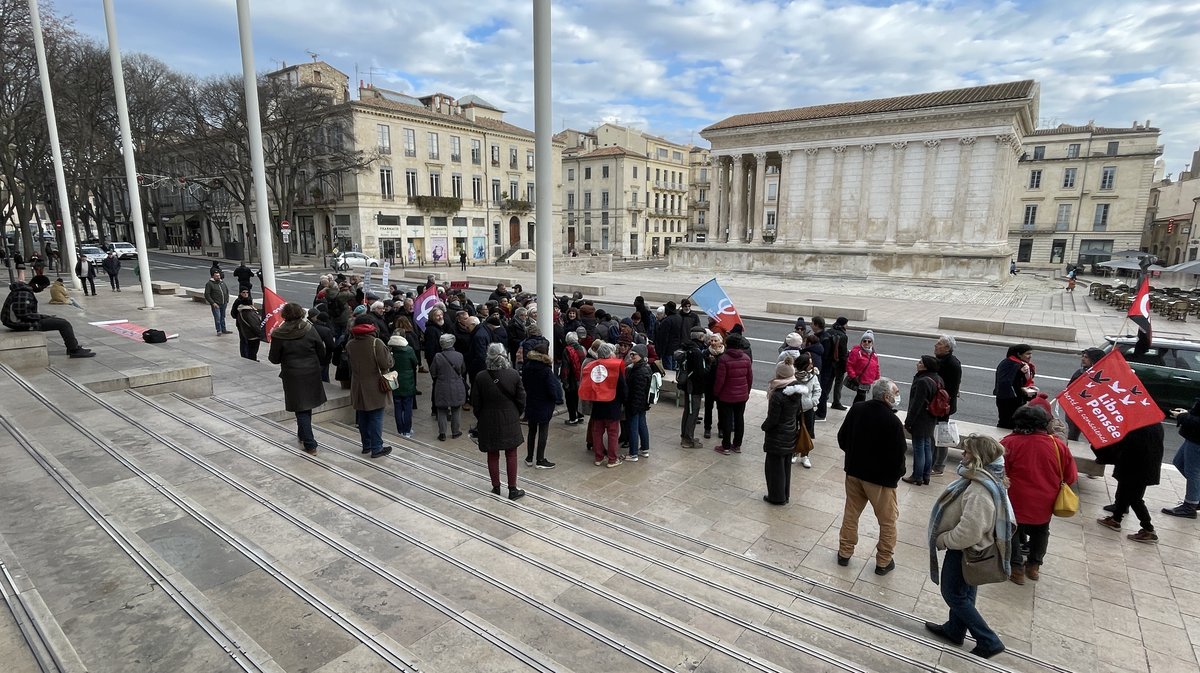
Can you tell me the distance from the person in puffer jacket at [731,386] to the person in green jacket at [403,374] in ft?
14.2

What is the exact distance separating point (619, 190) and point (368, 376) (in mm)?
67401

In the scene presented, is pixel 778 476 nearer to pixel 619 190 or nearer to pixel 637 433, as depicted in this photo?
pixel 637 433

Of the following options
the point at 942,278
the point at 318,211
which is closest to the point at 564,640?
the point at 942,278

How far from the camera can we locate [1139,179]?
5525 cm

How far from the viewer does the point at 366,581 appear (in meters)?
4.34

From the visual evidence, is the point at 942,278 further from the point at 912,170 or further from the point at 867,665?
the point at 867,665

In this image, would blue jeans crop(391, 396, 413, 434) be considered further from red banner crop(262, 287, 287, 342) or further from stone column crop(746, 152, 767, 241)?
stone column crop(746, 152, 767, 241)

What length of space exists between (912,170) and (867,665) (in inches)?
1672

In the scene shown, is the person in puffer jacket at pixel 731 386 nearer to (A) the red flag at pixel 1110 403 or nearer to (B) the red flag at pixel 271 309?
(A) the red flag at pixel 1110 403

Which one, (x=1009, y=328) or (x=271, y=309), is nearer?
(x=271, y=309)

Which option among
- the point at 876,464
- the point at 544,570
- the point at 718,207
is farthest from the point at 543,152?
the point at 718,207

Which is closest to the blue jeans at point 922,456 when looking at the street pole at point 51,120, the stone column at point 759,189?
the street pole at point 51,120

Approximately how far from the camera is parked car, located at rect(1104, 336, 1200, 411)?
10.3 meters

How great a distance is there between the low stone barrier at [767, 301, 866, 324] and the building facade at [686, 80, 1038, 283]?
1957 cm
